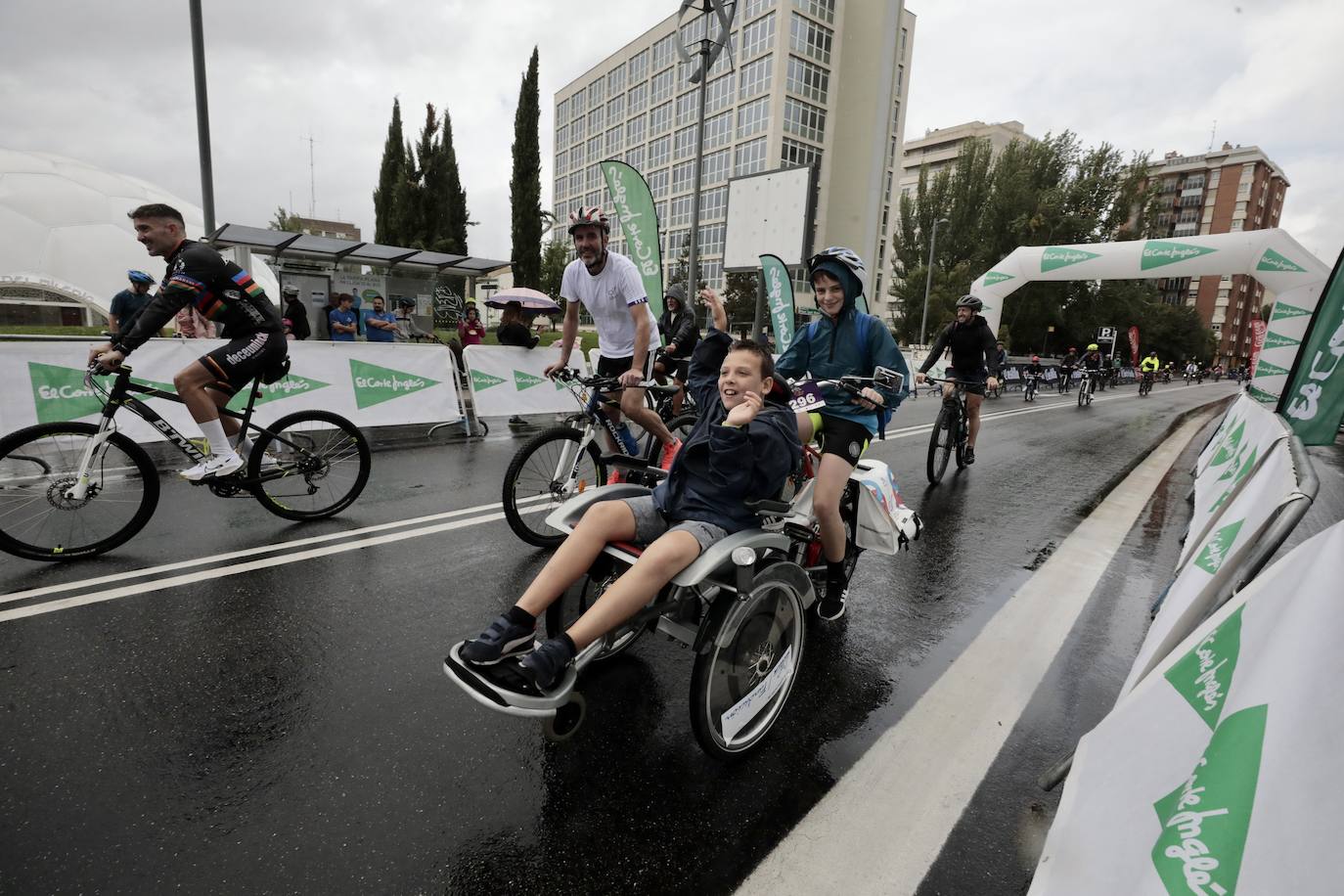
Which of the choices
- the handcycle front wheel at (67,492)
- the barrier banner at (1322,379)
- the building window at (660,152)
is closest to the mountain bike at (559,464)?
the handcycle front wheel at (67,492)

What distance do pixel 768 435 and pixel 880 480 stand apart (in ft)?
4.08

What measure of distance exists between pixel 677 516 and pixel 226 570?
115 inches

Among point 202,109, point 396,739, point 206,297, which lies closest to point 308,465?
point 206,297

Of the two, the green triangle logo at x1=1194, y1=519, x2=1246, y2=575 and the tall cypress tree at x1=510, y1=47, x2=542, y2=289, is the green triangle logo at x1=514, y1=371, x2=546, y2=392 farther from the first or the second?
the tall cypress tree at x1=510, y1=47, x2=542, y2=289

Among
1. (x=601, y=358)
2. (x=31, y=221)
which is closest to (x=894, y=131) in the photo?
(x=31, y=221)

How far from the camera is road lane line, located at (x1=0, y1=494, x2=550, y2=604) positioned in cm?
346

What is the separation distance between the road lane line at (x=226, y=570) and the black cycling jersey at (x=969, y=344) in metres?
5.12

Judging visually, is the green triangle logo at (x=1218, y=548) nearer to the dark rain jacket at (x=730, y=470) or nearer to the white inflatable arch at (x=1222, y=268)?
the dark rain jacket at (x=730, y=470)

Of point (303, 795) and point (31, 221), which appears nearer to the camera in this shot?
point (303, 795)

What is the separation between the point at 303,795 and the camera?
6.86 feet

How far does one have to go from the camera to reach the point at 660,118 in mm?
63188

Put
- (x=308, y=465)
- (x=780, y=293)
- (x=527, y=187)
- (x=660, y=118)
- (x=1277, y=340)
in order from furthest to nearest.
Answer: (x=660, y=118) < (x=527, y=187) < (x=780, y=293) < (x=1277, y=340) < (x=308, y=465)

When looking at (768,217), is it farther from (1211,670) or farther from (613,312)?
(1211,670)

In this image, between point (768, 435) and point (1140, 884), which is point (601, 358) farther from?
point (1140, 884)
